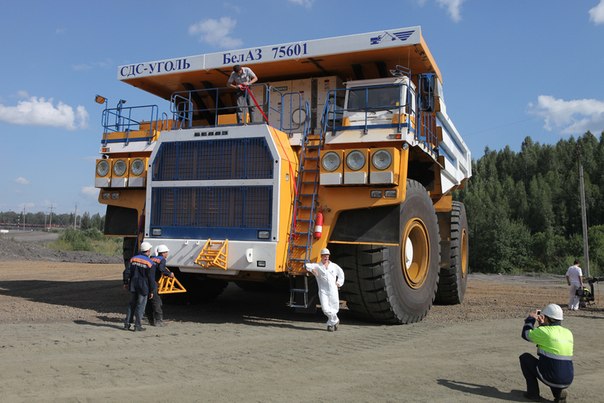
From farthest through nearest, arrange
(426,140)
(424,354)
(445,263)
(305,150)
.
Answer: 1. (445,263)
2. (426,140)
3. (305,150)
4. (424,354)

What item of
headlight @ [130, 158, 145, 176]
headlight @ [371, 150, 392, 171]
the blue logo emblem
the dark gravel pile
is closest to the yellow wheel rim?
headlight @ [371, 150, 392, 171]

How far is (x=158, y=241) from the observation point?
26.9ft

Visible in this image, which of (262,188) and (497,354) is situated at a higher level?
(262,188)

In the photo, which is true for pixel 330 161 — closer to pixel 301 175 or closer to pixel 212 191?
pixel 301 175

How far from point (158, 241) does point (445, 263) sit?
627cm

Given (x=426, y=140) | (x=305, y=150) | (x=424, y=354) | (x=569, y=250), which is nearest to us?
(x=424, y=354)

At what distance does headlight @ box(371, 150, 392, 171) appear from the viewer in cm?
738

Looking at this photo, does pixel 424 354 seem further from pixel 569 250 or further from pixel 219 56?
pixel 569 250

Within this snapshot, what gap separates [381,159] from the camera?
7.43m

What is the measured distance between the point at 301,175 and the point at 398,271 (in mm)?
2025

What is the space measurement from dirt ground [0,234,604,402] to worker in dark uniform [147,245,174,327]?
0.26 m

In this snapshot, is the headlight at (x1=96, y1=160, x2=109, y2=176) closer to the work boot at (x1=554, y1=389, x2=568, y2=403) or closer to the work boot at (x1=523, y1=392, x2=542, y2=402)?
the work boot at (x1=523, y1=392, x2=542, y2=402)

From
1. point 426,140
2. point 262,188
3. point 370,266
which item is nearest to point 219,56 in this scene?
point 262,188

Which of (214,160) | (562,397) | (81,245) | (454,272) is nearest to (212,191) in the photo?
(214,160)
